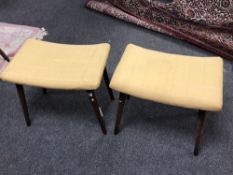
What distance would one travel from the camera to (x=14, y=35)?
2.31 metres

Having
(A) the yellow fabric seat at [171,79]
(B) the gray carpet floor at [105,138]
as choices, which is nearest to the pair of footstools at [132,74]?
(A) the yellow fabric seat at [171,79]

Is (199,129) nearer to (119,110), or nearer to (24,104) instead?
(119,110)

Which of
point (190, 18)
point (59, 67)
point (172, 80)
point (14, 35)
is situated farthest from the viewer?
point (14, 35)

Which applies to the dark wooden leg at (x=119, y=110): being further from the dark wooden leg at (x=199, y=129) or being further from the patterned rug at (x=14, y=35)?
the patterned rug at (x=14, y=35)

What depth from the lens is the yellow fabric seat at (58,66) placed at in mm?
1322

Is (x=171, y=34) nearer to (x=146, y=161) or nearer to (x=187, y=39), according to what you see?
(x=187, y=39)

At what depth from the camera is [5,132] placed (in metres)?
1.60

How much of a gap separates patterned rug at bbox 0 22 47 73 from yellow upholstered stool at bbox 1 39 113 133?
695 millimetres

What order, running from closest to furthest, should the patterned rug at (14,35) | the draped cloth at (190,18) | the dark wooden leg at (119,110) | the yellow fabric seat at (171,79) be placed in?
the yellow fabric seat at (171,79), the dark wooden leg at (119,110), the draped cloth at (190,18), the patterned rug at (14,35)

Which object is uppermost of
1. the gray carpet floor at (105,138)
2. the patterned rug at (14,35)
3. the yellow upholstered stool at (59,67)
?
the yellow upholstered stool at (59,67)

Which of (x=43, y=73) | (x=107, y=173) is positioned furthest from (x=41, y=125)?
(x=107, y=173)

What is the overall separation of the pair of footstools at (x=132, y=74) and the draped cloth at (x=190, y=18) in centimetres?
67

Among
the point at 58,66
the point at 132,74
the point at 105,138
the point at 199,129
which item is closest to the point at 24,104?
the point at 58,66

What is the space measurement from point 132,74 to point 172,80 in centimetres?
19
